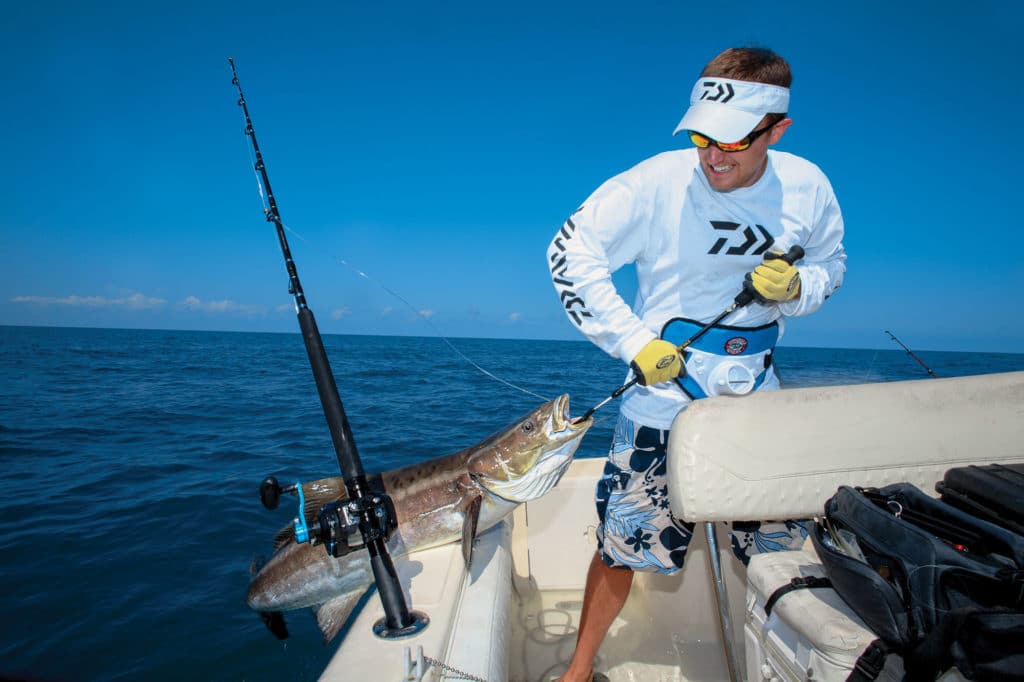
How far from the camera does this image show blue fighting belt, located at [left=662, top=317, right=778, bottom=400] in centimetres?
240

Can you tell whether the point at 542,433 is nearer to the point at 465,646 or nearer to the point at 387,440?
the point at 465,646

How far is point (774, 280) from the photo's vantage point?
7.21 feet

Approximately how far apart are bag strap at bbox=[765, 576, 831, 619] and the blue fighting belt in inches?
33.4

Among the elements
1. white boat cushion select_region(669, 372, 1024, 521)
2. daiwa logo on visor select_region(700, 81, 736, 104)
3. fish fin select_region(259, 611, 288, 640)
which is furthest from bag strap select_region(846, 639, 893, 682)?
fish fin select_region(259, 611, 288, 640)

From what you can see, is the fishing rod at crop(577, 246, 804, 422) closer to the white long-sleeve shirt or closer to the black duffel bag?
the white long-sleeve shirt

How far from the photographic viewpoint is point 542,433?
9.68 ft

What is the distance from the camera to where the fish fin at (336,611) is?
3000mm

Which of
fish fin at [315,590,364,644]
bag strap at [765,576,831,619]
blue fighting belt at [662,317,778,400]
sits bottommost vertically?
fish fin at [315,590,364,644]

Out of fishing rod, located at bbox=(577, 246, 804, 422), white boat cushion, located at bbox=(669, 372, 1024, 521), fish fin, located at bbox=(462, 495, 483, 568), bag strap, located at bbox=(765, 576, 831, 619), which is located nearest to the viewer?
bag strap, located at bbox=(765, 576, 831, 619)

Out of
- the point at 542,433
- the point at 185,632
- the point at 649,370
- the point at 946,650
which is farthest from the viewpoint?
→ the point at 185,632

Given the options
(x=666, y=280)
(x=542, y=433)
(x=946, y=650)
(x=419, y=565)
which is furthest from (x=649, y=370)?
(x=419, y=565)

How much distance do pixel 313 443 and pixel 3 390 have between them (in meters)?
10.6

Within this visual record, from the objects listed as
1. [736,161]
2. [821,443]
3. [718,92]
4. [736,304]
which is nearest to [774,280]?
[736,304]

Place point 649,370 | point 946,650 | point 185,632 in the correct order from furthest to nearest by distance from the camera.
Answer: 1. point 185,632
2. point 649,370
3. point 946,650
